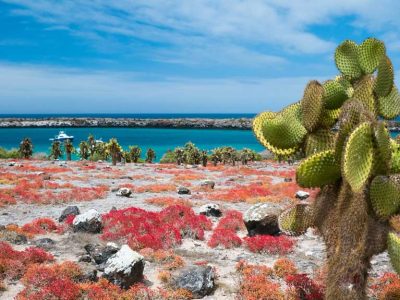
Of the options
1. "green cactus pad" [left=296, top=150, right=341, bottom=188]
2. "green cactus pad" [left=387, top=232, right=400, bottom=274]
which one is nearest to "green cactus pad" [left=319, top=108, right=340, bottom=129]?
"green cactus pad" [left=296, top=150, right=341, bottom=188]

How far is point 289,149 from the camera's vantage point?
7.78m

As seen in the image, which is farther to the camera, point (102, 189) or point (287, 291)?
point (102, 189)

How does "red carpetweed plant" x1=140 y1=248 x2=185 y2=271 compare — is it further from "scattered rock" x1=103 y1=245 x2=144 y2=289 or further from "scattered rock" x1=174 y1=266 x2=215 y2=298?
"scattered rock" x1=103 y1=245 x2=144 y2=289

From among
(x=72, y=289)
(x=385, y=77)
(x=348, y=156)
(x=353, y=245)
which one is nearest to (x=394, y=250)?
(x=353, y=245)

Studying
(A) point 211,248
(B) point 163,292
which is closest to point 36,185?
(A) point 211,248

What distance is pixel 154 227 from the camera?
52.7 ft

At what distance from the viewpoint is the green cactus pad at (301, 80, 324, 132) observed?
24.4ft

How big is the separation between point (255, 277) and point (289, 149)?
4621 mm

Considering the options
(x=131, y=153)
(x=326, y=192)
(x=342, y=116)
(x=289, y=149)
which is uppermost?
(x=342, y=116)

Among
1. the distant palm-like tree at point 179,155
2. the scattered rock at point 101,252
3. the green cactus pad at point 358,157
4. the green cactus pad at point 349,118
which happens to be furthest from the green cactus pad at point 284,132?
the distant palm-like tree at point 179,155

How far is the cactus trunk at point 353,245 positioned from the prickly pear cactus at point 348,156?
0.05ft

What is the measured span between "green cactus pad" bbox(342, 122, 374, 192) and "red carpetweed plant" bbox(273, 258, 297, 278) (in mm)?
6203

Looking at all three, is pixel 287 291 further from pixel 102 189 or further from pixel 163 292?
pixel 102 189

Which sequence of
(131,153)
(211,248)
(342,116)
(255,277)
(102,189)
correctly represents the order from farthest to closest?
1. (131,153)
2. (102,189)
3. (211,248)
4. (255,277)
5. (342,116)
